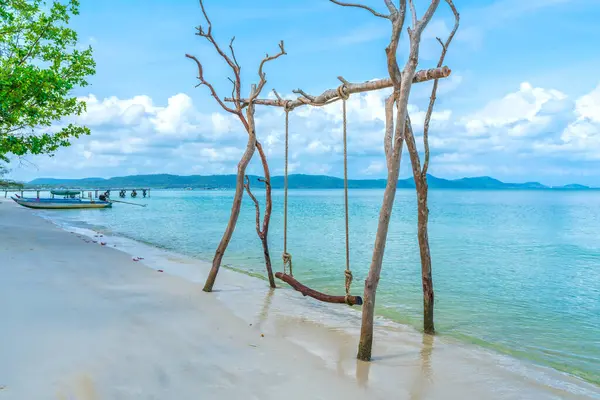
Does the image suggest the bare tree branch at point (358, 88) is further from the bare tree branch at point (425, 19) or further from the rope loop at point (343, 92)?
the bare tree branch at point (425, 19)

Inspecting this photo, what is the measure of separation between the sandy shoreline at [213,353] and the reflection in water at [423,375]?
0.01 meters

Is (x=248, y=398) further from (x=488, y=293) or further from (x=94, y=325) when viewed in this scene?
(x=488, y=293)

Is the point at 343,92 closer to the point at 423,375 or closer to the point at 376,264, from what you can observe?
the point at 376,264

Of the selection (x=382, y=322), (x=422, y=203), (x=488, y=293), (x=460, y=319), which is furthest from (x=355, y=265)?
(x=422, y=203)

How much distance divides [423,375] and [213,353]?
184 centimetres

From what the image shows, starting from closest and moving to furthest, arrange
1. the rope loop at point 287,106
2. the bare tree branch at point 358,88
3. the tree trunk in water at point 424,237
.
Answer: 1. the bare tree branch at point 358,88
2. the tree trunk in water at point 424,237
3. the rope loop at point 287,106

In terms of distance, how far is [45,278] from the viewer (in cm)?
661

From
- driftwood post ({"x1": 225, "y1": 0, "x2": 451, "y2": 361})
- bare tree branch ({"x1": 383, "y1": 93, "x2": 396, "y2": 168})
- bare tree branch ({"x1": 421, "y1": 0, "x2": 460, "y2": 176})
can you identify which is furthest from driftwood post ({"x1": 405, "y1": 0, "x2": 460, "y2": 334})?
driftwood post ({"x1": 225, "y1": 0, "x2": 451, "y2": 361})

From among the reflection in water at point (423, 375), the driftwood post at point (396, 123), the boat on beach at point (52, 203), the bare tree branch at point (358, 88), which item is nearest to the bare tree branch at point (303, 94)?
the bare tree branch at point (358, 88)

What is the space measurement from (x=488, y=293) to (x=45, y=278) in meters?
8.24

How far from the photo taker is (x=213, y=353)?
4.00 m

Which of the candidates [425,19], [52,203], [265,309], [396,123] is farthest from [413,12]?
[52,203]

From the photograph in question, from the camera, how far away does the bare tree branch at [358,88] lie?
428 cm

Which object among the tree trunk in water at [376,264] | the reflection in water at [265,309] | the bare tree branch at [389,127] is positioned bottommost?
the reflection in water at [265,309]
